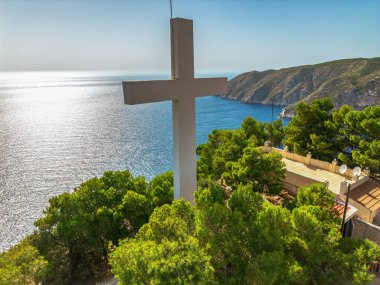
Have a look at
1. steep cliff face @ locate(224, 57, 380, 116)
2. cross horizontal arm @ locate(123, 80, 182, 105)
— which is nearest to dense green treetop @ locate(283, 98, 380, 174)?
cross horizontal arm @ locate(123, 80, 182, 105)

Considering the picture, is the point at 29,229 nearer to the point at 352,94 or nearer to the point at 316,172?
the point at 316,172

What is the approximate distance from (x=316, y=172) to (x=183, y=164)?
1261 centimetres

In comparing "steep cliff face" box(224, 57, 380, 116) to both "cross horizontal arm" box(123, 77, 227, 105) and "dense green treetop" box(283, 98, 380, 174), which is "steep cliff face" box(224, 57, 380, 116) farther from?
"cross horizontal arm" box(123, 77, 227, 105)

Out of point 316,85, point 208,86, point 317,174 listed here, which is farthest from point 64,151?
point 316,85

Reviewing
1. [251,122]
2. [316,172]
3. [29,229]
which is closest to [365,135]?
[316,172]

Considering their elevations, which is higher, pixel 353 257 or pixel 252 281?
pixel 252 281

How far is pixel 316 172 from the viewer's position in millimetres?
16953

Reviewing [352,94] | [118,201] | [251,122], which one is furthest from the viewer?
[352,94]

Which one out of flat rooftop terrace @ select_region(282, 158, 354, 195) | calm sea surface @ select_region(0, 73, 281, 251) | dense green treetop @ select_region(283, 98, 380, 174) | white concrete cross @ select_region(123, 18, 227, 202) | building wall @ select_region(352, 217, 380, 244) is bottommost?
calm sea surface @ select_region(0, 73, 281, 251)

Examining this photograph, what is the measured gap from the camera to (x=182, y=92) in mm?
7578

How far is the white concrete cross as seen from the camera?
6.68m

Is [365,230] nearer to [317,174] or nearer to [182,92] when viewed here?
Result: [317,174]

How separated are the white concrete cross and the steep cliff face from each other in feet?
248

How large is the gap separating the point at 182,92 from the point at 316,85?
369ft
